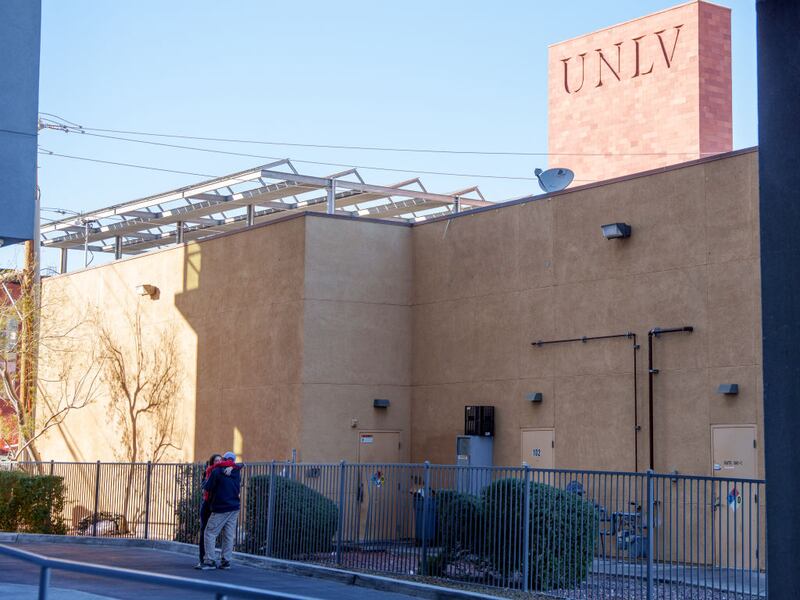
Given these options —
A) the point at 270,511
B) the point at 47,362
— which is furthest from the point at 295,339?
the point at 47,362

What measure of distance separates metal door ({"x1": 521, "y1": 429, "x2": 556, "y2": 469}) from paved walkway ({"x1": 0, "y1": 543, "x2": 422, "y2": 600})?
698cm

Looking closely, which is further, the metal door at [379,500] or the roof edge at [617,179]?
the roof edge at [617,179]

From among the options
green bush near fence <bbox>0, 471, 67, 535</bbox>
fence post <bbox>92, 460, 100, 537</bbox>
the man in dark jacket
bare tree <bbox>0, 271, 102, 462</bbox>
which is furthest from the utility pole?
the man in dark jacket

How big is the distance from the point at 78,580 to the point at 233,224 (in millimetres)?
28994

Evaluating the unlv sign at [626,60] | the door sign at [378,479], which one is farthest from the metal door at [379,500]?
the unlv sign at [626,60]

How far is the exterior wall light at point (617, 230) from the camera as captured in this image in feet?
72.2

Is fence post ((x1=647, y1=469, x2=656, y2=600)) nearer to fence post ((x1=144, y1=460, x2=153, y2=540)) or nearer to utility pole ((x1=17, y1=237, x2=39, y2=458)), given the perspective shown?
fence post ((x1=144, y1=460, x2=153, y2=540))

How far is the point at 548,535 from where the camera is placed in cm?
1597

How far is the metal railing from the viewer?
5837 mm

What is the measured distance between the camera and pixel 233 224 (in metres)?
37.2

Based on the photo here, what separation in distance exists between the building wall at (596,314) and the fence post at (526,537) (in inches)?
216

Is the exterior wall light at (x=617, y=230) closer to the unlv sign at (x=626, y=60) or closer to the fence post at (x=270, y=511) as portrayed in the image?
the fence post at (x=270, y=511)

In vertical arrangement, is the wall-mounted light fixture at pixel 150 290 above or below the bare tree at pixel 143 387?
above

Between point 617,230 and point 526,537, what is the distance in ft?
26.0
